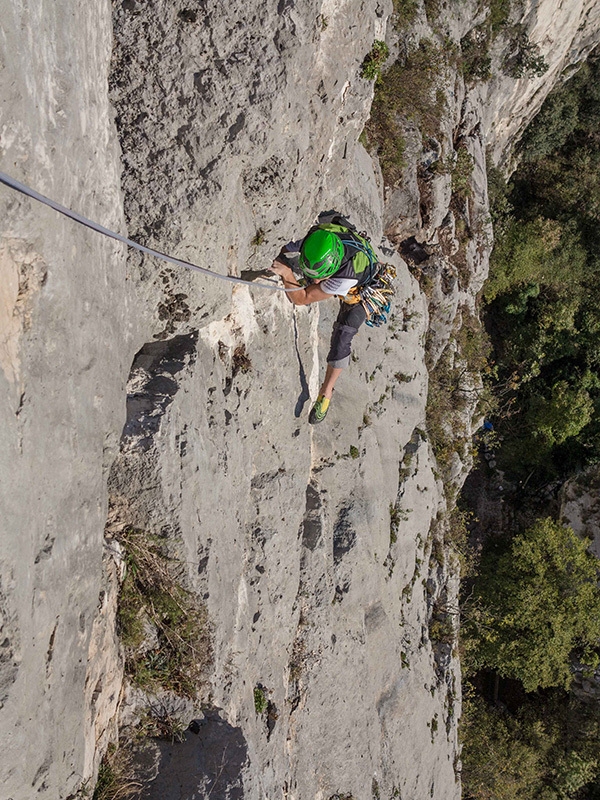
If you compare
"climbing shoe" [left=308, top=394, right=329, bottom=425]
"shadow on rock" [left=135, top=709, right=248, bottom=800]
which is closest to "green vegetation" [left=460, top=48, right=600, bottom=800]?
"climbing shoe" [left=308, top=394, right=329, bottom=425]

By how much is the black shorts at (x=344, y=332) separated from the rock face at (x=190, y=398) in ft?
0.93

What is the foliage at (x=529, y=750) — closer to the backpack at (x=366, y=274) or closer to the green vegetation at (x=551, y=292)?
the green vegetation at (x=551, y=292)

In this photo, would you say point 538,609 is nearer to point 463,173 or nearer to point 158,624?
point 463,173

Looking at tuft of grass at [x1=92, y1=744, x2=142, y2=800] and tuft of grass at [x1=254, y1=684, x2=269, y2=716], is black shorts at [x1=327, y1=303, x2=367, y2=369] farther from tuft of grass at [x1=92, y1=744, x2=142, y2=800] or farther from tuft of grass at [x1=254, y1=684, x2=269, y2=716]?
tuft of grass at [x1=92, y1=744, x2=142, y2=800]

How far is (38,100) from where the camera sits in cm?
294

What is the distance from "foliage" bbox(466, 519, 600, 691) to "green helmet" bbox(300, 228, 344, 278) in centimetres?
1073

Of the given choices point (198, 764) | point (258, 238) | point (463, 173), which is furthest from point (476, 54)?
point (198, 764)

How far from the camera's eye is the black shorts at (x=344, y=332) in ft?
23.1

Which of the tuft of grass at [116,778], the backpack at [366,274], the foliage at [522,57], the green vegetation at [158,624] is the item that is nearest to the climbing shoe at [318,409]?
the backpack at [366,274]

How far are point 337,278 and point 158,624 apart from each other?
374cm

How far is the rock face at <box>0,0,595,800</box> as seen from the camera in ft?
9.98

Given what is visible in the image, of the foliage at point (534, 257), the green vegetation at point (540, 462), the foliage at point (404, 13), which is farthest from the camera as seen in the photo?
the foliage at point (534, 257)

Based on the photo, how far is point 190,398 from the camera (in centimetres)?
468

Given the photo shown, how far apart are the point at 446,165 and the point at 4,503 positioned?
34.4 feet
